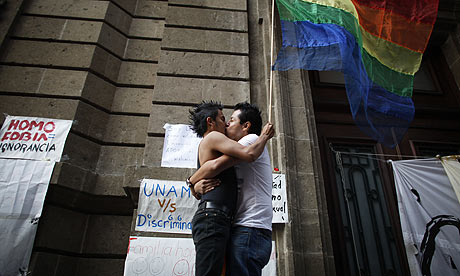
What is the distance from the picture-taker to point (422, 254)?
3988 millimetres

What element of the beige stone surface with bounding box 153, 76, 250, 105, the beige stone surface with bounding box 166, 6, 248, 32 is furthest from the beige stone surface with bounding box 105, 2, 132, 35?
the beige stone surface with bounding box 153, 76, 250, 105

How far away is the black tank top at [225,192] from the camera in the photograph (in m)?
1.96

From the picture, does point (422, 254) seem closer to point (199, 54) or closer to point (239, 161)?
point (239, 161)

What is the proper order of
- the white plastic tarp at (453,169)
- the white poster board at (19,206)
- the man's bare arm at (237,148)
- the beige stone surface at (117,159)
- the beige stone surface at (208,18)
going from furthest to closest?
the beige stone surface at (208,18) < the beige stone surface at (117,159) < the white plastic tarp at (453,169) < the white poster board at (19,206) < the man's bare arm at (237,148)

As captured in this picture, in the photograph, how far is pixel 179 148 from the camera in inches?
173

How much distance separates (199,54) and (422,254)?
4.83 metres

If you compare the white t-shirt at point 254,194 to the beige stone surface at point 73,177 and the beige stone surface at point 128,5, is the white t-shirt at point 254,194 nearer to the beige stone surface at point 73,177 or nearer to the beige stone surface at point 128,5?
the beige stone surface at point 73,177

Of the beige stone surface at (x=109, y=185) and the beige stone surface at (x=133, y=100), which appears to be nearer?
the beige stone surface at (x=109, y=185)

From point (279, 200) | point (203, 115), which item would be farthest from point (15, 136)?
point (279, 200)

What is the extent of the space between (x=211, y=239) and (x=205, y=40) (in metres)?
4.53

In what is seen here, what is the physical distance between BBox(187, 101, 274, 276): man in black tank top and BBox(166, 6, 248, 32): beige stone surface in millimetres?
4101

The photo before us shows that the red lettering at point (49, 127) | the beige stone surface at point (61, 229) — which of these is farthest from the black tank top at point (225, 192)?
the red lettering at point (49, 127)

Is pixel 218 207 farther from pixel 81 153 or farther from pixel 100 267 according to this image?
pixel 81 153

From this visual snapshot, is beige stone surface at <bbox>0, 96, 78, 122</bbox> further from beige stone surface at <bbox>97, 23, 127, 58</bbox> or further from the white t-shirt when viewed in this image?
the white t-shirt
